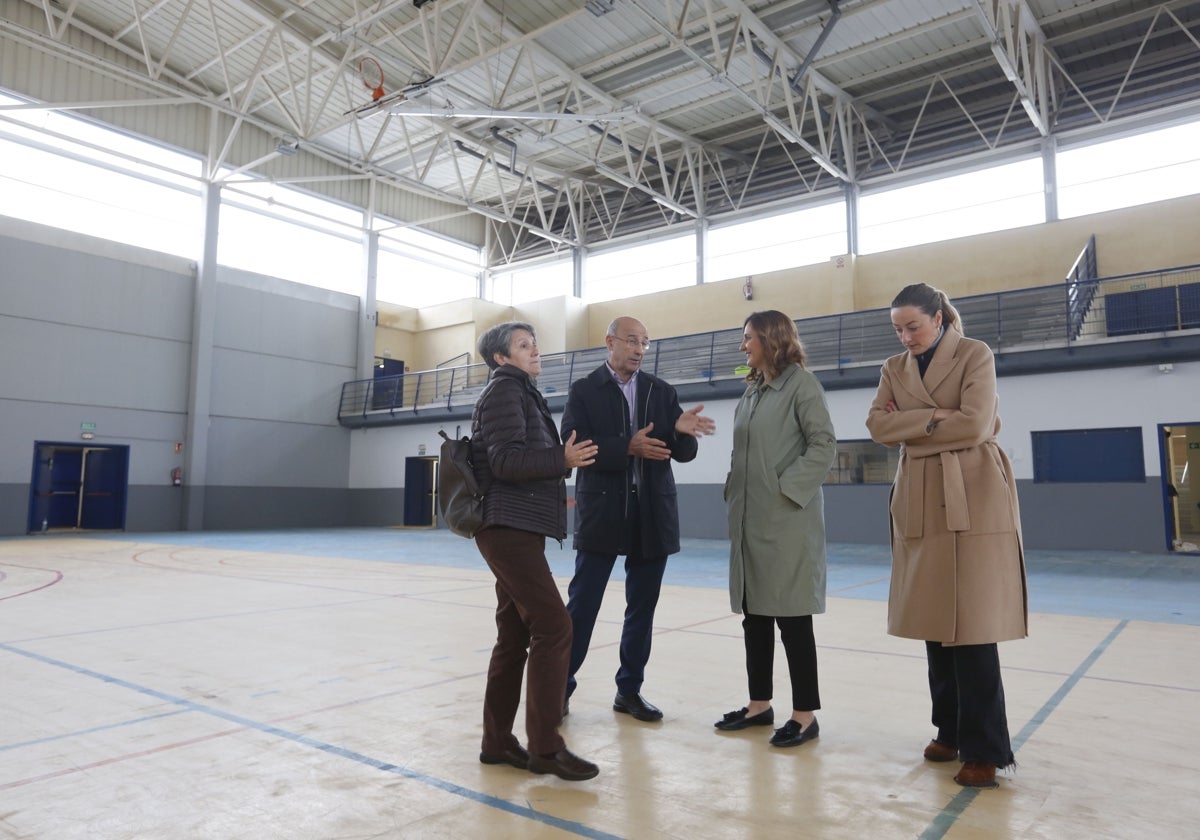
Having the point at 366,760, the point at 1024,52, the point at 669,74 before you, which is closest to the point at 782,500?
the point at 366,760

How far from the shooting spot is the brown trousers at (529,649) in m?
2.68

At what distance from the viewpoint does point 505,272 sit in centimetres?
2689

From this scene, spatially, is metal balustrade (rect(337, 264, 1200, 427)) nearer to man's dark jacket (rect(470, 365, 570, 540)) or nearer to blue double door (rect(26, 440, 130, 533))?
blue double door (rect(26, 440, 130, 533))

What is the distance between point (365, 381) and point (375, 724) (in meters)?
20.6

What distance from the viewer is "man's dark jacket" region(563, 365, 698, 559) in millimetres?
3383

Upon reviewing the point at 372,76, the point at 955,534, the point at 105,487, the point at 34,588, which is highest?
the point at 372,76

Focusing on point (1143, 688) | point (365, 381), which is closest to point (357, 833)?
point (1143, 688)

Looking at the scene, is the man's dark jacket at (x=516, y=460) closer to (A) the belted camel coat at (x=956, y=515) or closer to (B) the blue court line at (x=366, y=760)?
(B) the blue court line at (x=366, y=760)

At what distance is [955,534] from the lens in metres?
2.71

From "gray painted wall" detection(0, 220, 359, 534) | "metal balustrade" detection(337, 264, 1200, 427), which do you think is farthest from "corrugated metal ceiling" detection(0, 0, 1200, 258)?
"metal balustrade" detection(337, 264, 1200, 427)

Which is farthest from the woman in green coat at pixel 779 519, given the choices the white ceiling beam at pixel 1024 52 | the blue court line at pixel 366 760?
the white ceiling beam at pixel 1024 52

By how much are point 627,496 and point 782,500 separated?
68 cm

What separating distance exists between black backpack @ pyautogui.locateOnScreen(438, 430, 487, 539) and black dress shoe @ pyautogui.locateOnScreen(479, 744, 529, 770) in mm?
753

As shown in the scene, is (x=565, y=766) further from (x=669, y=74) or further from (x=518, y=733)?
(x=669, y=74)
